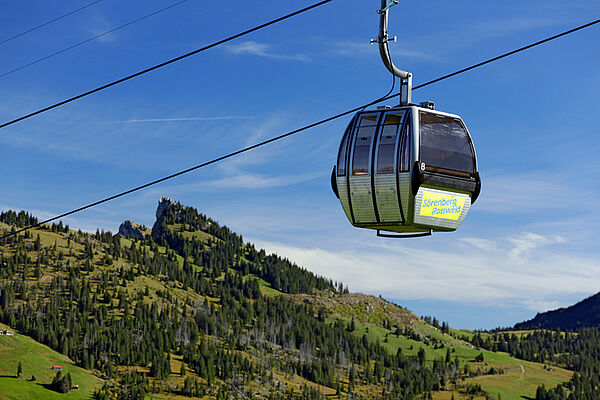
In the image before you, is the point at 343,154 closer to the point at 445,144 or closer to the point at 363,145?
the point at 363,145

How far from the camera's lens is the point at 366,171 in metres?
19.7

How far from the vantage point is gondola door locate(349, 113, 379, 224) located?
1970 cm

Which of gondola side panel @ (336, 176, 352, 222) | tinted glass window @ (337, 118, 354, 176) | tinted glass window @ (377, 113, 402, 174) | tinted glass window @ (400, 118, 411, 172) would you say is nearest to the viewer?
tinted glass window @ (400, 118, 411, 172)

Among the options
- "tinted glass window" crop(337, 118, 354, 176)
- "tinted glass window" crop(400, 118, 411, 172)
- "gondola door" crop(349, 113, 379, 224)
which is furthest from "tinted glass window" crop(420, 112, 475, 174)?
"tinted glass window" crop(337, 118, 354, 176)

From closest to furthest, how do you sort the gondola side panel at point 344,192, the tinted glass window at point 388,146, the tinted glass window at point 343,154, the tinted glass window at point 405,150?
1. the tinted glass window at point 405,150
2. the tinted glass window at point 388,146
3. the gondola side panel at point 344,192
4. the tinted glass window at point 343,154

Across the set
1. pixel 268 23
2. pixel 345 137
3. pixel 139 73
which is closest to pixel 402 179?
pixel 345 137

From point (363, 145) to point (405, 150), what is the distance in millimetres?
1246

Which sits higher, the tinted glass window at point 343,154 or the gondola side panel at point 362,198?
the tinted glass window at point 343,154

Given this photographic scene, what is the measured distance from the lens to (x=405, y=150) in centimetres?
1916

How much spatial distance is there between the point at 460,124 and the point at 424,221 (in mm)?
2746

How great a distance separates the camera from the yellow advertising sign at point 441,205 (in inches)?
758

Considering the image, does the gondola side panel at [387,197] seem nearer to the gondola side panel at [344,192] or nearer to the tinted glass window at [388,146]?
the tinted glass window at [388,146]

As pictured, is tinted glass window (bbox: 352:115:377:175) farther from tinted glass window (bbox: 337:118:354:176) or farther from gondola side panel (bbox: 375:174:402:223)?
gondola side panel (bbox: 375:174:402:223)

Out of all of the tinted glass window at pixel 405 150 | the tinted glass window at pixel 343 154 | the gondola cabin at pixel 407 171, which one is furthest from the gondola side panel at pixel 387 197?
the tinted glass window at pixel 343 154
